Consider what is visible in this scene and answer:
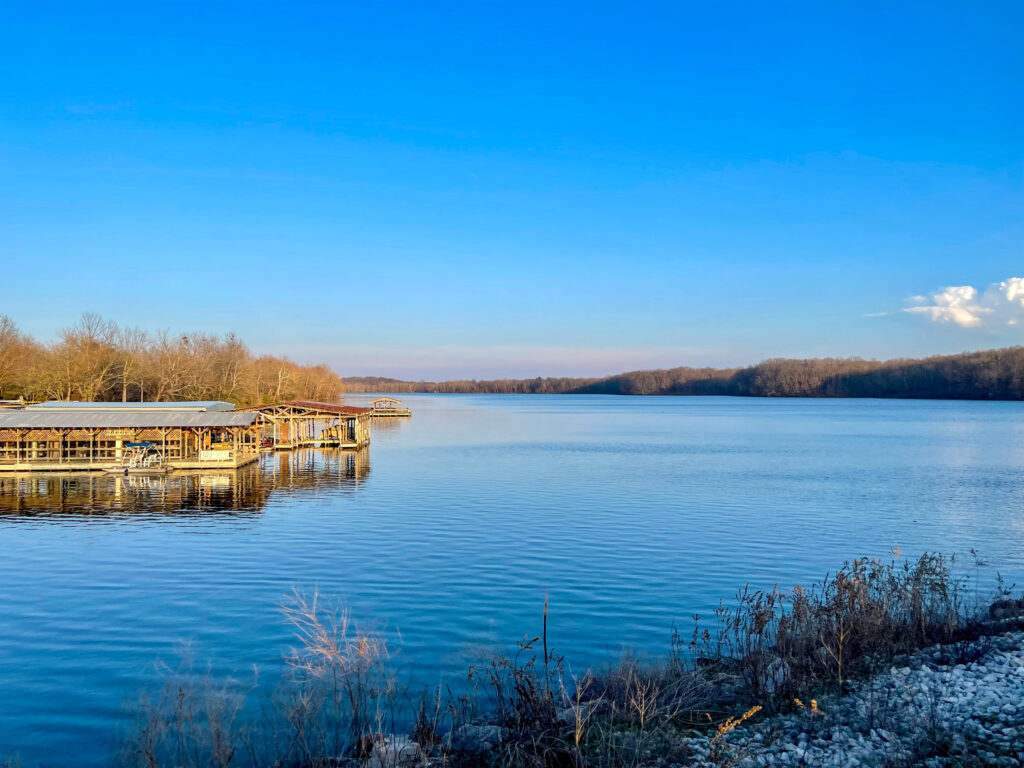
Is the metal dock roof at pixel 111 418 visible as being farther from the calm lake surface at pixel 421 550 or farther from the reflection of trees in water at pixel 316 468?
the reflection of trees in water at pixel 316 468

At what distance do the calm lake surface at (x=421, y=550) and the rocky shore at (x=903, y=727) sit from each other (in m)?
4.97

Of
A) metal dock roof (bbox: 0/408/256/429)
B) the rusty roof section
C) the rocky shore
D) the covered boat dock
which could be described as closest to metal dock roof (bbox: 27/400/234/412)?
the covered boat dock

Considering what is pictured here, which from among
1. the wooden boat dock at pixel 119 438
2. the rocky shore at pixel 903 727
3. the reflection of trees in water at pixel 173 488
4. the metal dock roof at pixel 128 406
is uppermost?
the metal dock roof at pixel 128 406

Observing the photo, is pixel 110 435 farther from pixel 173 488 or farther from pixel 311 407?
pixel 311 407

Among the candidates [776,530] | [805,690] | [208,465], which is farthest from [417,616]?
[208,465]

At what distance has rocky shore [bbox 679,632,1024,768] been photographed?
7.54 metres

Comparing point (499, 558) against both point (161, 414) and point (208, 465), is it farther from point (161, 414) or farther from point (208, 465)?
point (161, 414)

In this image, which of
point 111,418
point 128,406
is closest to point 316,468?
point 111,418

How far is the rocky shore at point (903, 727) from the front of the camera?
7535 millimetres

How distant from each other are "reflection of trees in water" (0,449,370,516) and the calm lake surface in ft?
0.75

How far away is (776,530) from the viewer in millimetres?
25828

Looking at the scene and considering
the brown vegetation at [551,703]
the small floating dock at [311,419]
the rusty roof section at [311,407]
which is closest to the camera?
the brown vegetation at [551,703]

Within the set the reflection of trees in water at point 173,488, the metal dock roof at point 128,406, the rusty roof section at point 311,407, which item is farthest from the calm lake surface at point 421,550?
the rusty roof section at point 311,407

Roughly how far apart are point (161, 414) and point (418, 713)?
135 ft
